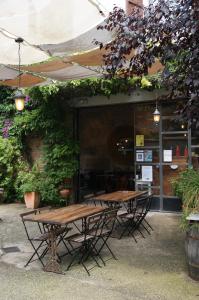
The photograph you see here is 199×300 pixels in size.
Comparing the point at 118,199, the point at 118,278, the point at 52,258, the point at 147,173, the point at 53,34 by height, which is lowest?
the point at 118,278

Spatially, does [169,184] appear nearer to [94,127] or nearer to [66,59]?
[94,127]

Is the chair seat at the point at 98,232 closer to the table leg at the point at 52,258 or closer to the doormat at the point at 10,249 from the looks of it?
Answer: the table leg at the point at 52,258

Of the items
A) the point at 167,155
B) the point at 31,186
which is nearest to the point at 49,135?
the point at 31,186

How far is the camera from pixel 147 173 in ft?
32.9

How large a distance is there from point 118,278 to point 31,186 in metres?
5.79

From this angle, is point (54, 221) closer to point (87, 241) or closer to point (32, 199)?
point (87, 241)

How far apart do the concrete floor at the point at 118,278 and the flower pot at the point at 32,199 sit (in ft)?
11.9

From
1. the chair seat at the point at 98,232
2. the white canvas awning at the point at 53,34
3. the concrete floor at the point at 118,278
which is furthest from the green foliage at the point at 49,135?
the chair seat at the point at 98,232

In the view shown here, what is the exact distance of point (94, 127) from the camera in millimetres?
12352

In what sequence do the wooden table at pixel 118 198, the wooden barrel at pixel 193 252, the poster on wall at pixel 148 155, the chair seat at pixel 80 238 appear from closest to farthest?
1. the wooden barrel at pixel 193 252
2. the chair seat at pixel 80 238
3. the wooden table at pixel 118 198
4. the poster on wall at pixel 148 155

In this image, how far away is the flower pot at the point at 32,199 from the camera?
1050cm

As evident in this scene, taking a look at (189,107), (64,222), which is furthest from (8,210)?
(189,107)

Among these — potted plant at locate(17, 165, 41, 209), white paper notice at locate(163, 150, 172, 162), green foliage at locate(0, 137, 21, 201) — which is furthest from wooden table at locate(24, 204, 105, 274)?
green foliage at locate(0, 137, 21, 201)

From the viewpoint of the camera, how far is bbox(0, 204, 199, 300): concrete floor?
4535mm
